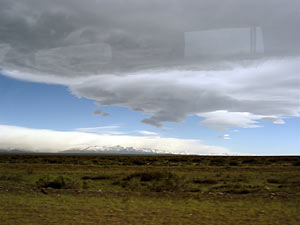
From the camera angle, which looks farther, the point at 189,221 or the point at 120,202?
the point at 120,202

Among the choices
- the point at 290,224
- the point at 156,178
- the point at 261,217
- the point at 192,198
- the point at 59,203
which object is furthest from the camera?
the point at 156,178

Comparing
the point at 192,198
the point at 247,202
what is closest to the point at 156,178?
the point at 192,198

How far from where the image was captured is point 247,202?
1420cm

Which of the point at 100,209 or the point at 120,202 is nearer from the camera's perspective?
the point at 100,209

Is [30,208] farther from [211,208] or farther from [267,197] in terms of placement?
[267,197]

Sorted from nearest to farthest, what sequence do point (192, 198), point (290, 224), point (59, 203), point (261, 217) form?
point (290, 224), point (261, 217), point (59, 203), point (192, 198)

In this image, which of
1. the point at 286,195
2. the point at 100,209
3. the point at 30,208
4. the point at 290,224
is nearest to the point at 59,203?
the point at 30,208

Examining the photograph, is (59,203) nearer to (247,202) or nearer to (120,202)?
(120,202)

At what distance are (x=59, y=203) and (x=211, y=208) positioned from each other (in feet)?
21.3

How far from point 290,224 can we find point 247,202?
3.84m

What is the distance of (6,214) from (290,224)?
9.89 m

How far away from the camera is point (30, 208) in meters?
12.6

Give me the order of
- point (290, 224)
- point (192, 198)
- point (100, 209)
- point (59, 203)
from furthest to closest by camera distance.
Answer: point (192, 198)
point (59, 203)
point (100, 209)
point (290, 224)

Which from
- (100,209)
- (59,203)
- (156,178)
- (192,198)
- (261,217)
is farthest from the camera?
(156,178)
